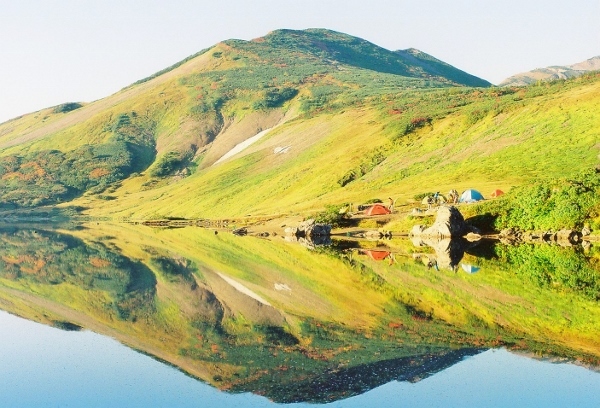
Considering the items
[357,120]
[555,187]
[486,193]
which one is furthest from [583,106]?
[357,120]

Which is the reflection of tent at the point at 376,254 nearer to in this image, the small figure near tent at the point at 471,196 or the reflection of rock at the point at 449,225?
the reflection of rock at the point at 449,225

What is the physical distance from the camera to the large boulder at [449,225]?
260 ft

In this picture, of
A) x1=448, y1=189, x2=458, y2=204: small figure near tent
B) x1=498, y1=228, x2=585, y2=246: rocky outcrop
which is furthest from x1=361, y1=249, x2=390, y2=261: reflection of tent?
x1=448, y1=189, x2=458, y2=204: small figure near tent

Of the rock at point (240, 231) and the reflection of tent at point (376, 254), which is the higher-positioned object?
the reflection of tent at point (376, 254)

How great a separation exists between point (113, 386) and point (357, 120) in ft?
506

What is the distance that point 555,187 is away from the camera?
78188 millimetres

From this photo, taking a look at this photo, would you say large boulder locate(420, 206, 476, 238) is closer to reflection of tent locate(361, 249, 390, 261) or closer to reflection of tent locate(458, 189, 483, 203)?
reflection of tent locate(361, 249, 390, 261)

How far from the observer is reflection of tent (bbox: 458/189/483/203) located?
9331 centimetres

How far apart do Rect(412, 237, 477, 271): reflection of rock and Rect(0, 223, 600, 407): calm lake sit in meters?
0.45

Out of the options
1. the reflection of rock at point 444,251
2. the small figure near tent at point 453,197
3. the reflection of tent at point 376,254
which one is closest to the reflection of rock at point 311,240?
the reflection of rock at point 444,251

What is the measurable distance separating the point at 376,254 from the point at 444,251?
633 cm

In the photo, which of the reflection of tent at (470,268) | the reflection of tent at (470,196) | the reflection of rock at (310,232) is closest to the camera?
the reflection of tent at (470,268)

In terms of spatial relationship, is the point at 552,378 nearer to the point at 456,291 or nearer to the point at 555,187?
the point at 456,291

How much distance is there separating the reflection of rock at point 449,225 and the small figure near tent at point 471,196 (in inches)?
490
